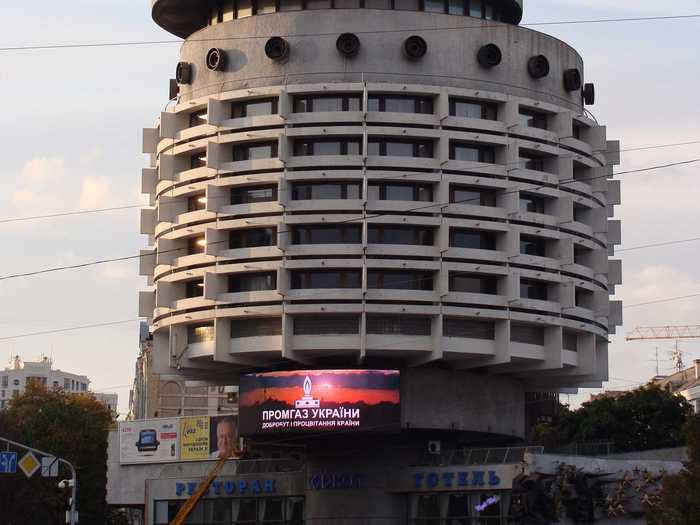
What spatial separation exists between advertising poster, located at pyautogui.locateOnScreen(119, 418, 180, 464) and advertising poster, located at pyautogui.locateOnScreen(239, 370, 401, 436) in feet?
147

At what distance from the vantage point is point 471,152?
87125 millimetres

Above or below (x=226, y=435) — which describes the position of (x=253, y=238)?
above

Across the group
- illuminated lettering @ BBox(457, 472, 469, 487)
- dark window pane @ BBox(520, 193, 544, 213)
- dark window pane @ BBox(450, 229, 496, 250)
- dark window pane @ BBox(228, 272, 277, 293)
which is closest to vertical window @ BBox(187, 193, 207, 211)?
dark window pane @ BBox(228, 272, 277, 293)

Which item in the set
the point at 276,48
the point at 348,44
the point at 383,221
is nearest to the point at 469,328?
the point at 383,221

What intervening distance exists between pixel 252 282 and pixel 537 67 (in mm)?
20972

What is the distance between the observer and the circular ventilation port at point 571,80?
91500mm

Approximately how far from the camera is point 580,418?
126 metres

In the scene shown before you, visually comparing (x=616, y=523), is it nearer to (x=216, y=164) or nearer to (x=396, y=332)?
(x=396, y=332)

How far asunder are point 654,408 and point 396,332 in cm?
4445

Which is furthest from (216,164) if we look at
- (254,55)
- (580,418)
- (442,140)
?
(580,418)

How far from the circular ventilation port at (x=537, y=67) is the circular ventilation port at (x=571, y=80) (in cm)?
224

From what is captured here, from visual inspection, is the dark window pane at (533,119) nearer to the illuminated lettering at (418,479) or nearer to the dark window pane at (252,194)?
the dark window pane at (252,194)

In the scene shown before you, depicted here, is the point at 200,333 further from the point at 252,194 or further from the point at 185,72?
the point at 185,72

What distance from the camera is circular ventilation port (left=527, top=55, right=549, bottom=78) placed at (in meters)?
89.3
